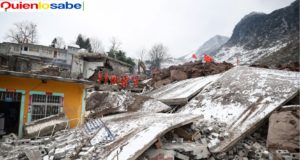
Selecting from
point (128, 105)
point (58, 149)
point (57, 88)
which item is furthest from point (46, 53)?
point (58, 149)

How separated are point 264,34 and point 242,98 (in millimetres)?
39726

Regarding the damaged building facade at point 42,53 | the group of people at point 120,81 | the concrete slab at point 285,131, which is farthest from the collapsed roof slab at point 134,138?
the damaged building facade at point 42,53

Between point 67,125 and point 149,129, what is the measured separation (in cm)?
518

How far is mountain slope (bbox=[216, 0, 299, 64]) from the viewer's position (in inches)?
1374

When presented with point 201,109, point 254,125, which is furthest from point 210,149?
point 201,109

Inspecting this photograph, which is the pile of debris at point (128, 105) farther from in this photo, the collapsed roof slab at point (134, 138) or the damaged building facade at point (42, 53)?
the damaged building facade at point (42, 53)

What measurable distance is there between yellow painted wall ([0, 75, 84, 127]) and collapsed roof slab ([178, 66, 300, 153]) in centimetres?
494

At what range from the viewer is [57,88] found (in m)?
9.69

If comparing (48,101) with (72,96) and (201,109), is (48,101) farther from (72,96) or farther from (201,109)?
(201,109)

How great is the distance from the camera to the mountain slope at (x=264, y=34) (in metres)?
34.9

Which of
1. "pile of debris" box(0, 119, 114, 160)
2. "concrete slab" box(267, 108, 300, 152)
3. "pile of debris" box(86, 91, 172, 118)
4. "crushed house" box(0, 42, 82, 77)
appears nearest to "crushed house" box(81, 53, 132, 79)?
"crushed house" box(0, 42, 82, 77)

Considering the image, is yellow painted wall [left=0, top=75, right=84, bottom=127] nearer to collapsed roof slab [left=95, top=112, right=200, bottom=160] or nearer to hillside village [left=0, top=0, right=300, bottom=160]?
hillside village [left=0, top=0, right=300, bottom=160]

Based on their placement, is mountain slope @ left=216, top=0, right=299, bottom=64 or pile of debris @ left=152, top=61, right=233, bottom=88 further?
mountain slope @ left=216, top=0, right=299, bottom=64

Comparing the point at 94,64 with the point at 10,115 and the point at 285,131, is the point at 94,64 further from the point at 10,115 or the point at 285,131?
the point at 285,131
